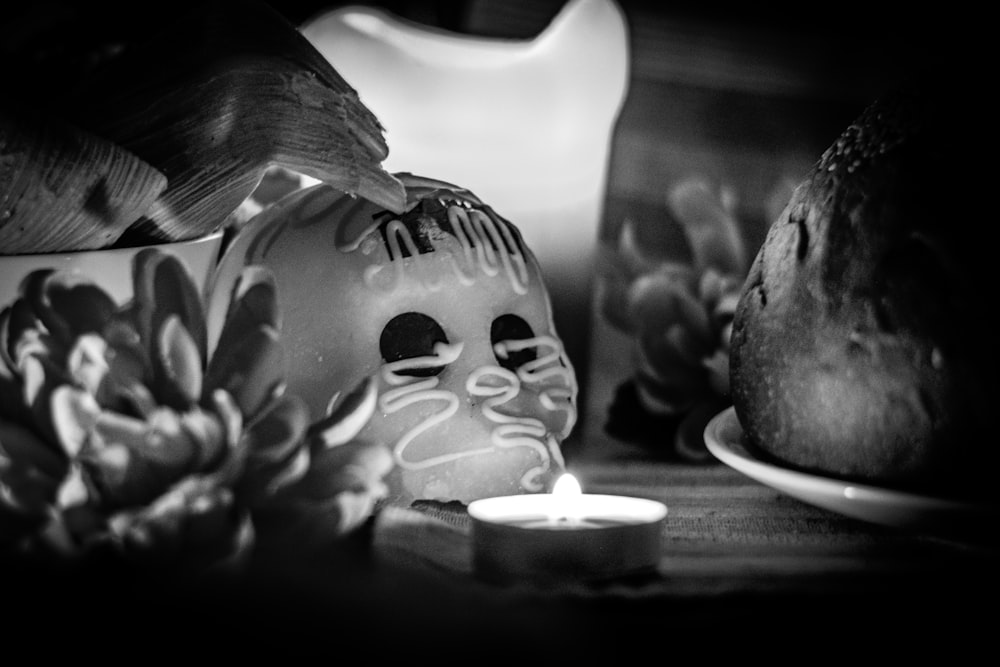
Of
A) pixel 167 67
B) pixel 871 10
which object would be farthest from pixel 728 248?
pixel 167 67

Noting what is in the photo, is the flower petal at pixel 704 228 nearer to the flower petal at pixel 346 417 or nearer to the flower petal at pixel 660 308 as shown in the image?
the flower petal at pixel 660 308

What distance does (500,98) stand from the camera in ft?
2.41

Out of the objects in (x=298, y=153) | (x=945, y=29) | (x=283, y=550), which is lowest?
(x=283, y=550)

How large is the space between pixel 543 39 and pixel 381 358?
12.3 inches

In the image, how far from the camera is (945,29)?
2.96 ft

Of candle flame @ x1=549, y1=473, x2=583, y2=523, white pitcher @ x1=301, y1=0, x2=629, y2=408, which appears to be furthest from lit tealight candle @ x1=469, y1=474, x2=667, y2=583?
white pitcher @ x1=301, y1=0, x2=629, y2=408

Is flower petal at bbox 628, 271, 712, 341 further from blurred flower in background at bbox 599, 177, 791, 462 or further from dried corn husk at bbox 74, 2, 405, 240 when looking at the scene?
dried corn husk at bbox 74, 2, 405, 240

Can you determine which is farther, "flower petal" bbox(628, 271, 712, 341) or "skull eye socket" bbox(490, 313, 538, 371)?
"flower petal" bbox(628, 271, 712, 341)

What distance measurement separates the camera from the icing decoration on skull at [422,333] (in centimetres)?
56

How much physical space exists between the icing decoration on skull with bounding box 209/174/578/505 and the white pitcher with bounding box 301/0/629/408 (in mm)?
140

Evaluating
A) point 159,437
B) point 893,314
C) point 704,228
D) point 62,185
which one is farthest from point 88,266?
point 704,228

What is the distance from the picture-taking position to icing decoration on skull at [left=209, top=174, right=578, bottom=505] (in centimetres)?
56

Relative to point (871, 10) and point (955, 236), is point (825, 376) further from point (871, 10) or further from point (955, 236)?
point (871, 10)

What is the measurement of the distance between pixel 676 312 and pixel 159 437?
552mm
